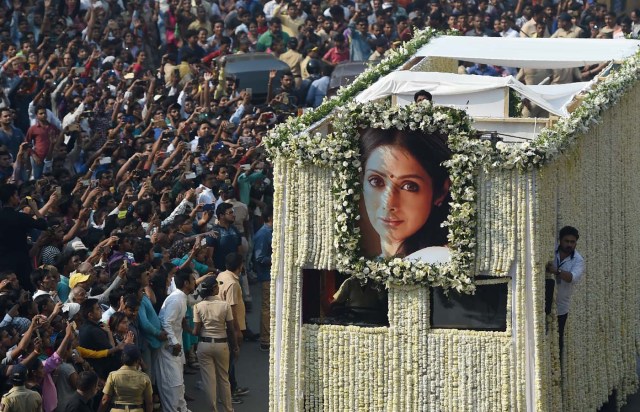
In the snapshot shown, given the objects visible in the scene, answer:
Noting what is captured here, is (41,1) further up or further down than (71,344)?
further up

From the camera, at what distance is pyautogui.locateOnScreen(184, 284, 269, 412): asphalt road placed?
19.4m

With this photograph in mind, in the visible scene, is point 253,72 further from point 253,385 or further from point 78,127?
point 253,385

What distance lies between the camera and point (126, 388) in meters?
16.2

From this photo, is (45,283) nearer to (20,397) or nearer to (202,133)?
(20,397)

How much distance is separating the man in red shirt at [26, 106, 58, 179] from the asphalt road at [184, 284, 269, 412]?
4.17 meters

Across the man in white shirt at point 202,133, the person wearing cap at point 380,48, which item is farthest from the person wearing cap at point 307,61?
the man in white shirt at point 202,133

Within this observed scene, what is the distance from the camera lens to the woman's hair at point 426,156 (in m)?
16.0

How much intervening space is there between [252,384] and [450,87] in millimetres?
4306

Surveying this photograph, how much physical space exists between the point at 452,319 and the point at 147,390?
9.94 feet

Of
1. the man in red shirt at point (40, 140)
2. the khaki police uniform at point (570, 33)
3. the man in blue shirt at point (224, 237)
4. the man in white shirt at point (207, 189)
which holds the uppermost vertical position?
the khaki police uniform at point (570, 33)

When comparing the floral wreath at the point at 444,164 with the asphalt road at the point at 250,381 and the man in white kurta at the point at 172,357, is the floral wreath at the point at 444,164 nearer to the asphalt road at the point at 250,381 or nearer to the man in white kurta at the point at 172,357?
the man in white kurta at the point at 172,357

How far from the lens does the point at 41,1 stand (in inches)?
1261

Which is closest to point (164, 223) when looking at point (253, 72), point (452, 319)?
point (452, 319)

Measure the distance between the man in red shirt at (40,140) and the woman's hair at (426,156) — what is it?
9.19 m
